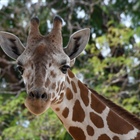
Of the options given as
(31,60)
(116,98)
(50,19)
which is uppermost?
(31,60)

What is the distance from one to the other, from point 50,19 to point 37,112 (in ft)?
20.6

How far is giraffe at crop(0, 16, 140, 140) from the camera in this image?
13.4 feet

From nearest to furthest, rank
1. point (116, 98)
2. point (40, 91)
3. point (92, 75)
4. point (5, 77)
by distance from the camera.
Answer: point (40, 91), point (116, 98), point (92, 75), point (5, 77)

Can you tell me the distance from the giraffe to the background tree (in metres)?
3.47

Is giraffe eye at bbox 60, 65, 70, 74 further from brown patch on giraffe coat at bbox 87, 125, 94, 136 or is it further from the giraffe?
brown patch on giraffe coat at bbox 87, 125, 94, 136

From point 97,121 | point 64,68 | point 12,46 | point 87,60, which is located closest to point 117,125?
Result: point 97,121

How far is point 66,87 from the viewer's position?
4.39 metres

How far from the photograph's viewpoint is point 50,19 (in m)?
10.0

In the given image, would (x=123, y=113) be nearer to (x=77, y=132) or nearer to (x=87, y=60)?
(x=77, y=132)

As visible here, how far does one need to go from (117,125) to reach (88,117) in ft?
0.83

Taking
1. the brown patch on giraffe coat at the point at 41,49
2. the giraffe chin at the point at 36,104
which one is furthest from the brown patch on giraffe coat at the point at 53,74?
the giraffe chin at the point at 36,104

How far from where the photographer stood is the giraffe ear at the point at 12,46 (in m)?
4.50

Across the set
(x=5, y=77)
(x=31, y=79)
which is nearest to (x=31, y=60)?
(x=31, y=79)

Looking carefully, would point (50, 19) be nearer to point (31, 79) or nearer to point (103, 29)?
point (103, 29)
